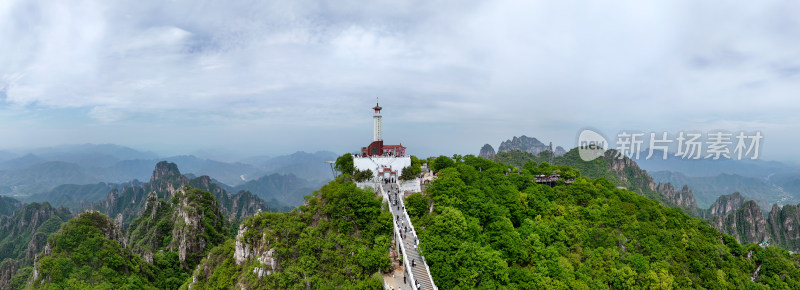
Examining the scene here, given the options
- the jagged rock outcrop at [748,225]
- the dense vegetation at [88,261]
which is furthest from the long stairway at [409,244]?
the jagged rock outcrop at [748,225]

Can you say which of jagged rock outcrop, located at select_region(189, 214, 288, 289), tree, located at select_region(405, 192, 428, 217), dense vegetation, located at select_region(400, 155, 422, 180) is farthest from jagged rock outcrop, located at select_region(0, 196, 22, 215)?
tree, located at select_region(405, 192, 428, 217)

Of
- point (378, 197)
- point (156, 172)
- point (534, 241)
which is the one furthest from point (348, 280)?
Result: point (156, 172)

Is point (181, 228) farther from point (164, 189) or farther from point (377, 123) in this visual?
point (164, 189)

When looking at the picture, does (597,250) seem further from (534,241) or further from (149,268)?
(149,268)

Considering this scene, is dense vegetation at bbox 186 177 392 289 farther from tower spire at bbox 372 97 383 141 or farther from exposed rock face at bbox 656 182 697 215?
exposed rock face at bbox 656 182 697 215

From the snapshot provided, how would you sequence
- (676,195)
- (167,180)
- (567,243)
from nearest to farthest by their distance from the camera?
1. (567,243)
2. (676,195)
3. (167,180)

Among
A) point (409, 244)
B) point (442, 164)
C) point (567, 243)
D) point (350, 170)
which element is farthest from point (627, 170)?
point (409, 244)
